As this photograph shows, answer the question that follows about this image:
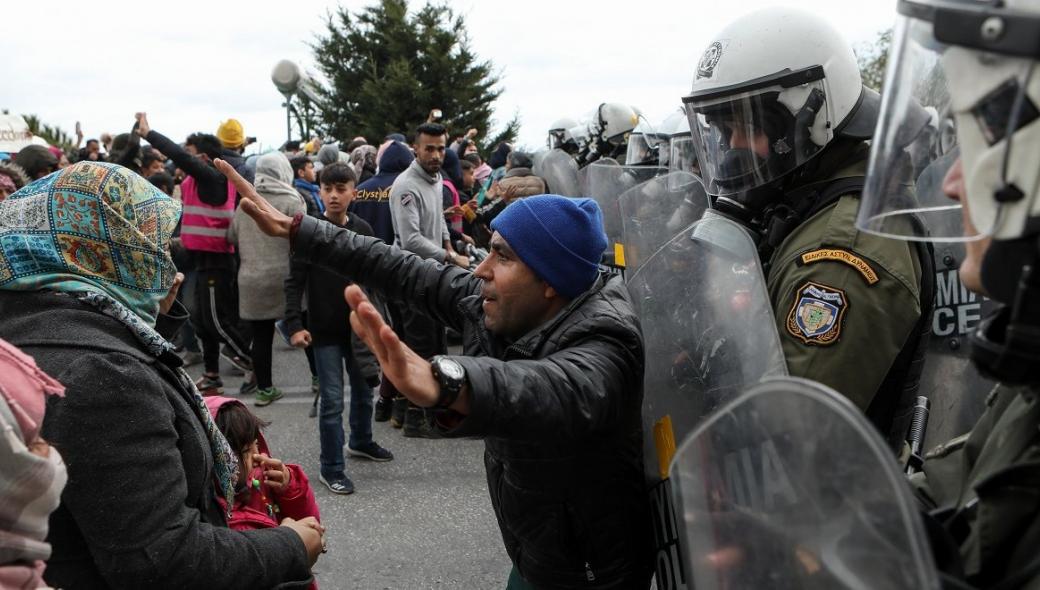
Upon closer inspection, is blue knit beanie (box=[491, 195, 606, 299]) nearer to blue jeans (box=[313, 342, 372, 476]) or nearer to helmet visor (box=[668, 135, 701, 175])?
helmet visor (box=[668, 135, 701, 175])

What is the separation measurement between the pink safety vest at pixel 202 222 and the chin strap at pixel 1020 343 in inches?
223

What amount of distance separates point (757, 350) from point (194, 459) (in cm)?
116

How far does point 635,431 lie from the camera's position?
1932 mm

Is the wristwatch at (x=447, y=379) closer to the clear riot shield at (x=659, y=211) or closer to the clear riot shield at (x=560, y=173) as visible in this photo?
the clear riot shield at (x=659, y=211)

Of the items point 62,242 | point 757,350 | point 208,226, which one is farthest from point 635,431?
point 208,226

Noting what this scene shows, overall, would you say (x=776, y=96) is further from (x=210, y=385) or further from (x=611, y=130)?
(x=210, y=385)

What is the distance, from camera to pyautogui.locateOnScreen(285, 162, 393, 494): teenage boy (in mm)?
4289

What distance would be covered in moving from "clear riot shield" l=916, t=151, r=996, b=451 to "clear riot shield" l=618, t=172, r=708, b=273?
813 mm

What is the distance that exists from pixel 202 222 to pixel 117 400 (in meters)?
4.81

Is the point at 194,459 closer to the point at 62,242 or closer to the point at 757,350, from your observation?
the point at 62,242

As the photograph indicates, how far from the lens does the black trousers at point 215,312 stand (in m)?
6.04

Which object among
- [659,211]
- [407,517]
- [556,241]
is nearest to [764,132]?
[556,241]

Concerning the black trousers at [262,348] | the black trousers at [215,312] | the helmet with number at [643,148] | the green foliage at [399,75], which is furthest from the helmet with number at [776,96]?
the green foliage at [399,75]

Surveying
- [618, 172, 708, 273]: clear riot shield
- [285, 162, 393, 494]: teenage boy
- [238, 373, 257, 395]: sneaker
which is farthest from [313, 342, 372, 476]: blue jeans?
[618, 172, 708, 273]: clear riot shield
